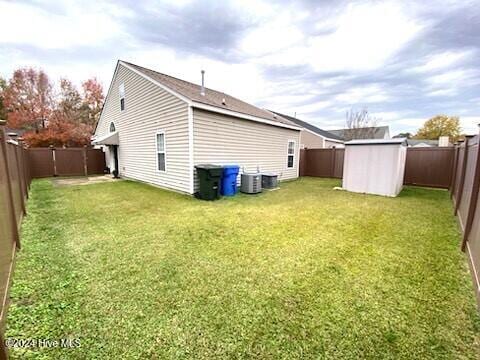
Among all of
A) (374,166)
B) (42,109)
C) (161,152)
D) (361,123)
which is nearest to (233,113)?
(161,152)

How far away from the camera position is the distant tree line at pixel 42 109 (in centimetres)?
1769

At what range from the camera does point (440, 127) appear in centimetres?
4000

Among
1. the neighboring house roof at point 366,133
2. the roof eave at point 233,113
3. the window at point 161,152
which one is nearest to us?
the roof eave at point 233,113

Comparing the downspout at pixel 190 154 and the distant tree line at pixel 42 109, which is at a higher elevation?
the distant tree line at pixel 42 109

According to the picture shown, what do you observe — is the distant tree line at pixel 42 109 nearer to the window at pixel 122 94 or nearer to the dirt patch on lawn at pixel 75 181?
the dirt patch on lawn at pixel 75 181

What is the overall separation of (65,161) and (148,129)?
7543 millimetres

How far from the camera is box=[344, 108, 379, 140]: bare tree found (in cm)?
2695

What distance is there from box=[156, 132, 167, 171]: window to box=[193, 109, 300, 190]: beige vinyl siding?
199cm

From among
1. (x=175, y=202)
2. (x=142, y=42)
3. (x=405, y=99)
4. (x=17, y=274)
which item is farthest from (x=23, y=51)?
(x=405, y=99)

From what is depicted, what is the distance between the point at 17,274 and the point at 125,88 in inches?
399

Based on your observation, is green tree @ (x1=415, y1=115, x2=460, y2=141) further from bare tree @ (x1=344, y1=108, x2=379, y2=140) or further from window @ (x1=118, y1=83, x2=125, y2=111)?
window @ (x1=118, y1=83, x2=125, y2=111)

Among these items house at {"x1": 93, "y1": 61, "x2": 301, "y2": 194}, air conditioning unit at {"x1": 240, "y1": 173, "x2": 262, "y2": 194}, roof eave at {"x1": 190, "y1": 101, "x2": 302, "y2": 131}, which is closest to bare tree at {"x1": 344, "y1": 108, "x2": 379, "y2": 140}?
house at {"x1": 93, "y1": 61, "x2": 301, "y2": 194}

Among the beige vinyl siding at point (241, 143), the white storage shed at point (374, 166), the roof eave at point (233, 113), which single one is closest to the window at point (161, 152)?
the beige vinyl siding at point (241, 143)

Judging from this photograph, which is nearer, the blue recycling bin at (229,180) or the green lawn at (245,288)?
the green lawn at (245,288)
